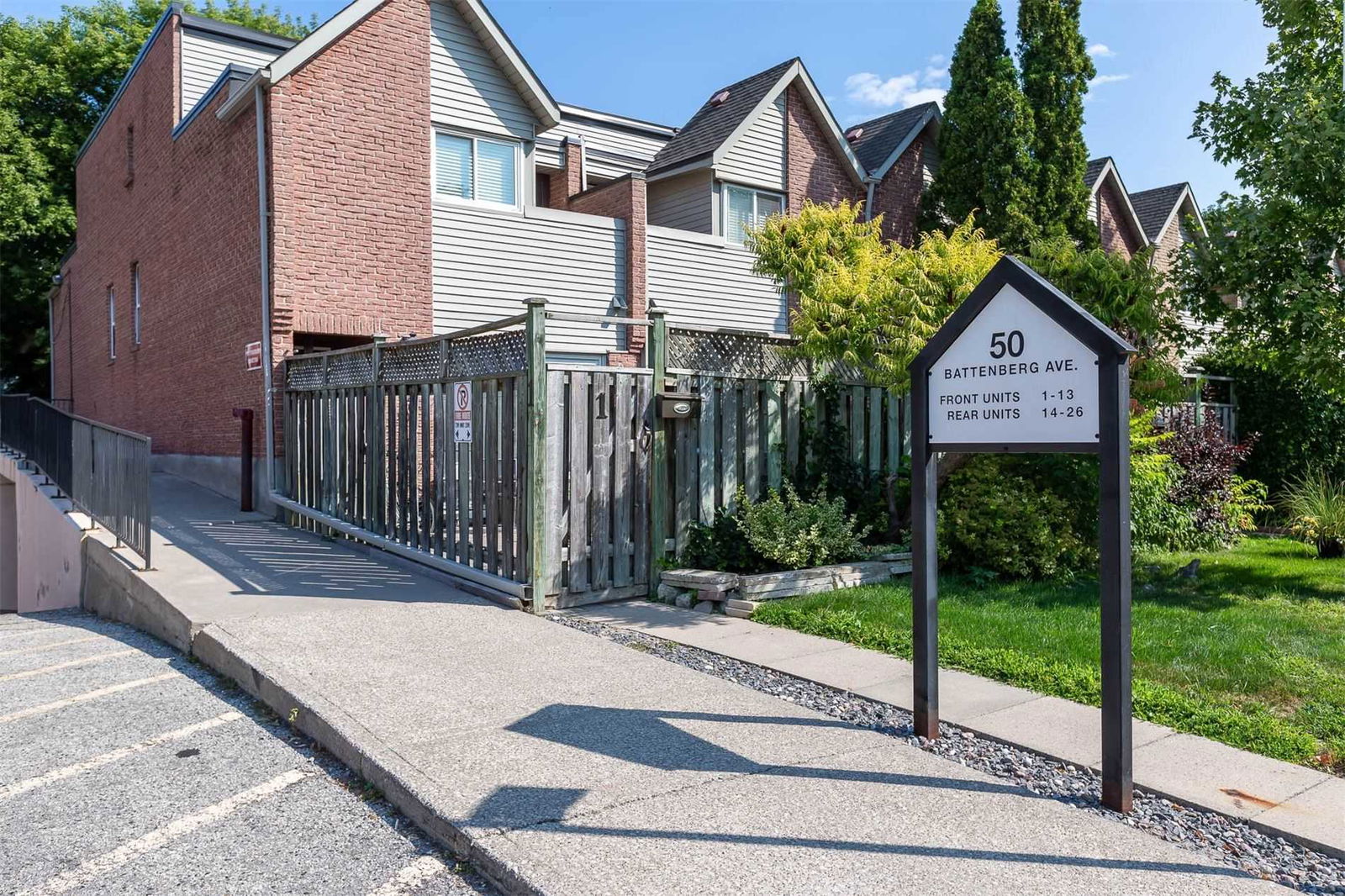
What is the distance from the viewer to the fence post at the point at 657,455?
8.66m

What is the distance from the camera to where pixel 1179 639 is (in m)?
6.77

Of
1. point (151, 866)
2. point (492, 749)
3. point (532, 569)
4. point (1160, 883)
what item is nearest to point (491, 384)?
point (532, 569)

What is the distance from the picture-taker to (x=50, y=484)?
13562mm

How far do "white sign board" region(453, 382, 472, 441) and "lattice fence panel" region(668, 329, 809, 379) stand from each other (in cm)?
180

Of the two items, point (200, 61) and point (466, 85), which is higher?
point (200, 61)

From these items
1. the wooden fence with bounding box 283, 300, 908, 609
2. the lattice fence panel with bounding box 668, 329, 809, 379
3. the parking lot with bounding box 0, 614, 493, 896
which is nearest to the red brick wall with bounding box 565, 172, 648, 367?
the wooden fence with bounding box 283, 300, 908, 609

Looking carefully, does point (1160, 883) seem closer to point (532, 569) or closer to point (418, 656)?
point (418, 656)

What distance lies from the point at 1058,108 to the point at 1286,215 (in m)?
11.0

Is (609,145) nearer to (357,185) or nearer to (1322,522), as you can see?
(357,185)

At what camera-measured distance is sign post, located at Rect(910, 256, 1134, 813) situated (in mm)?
4109

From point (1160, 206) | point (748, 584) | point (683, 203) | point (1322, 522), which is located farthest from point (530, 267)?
point (1160, 206)

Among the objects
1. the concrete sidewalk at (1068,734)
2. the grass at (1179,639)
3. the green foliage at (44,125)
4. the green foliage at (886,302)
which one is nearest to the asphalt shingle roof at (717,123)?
the green foliage at (886,302)

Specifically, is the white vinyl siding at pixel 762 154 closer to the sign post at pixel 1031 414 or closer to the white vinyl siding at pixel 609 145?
the white vinyl siding at pixel 609 145

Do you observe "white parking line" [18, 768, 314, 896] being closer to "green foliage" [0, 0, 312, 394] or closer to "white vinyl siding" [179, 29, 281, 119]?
"white vinyl siding" [179, 29, 281, 119]
